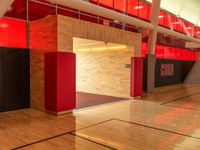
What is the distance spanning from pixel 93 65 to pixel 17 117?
228 inches

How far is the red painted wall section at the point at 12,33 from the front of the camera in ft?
23.5

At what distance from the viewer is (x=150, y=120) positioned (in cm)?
610

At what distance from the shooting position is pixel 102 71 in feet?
35.8

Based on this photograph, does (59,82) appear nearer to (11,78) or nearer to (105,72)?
(11,78)

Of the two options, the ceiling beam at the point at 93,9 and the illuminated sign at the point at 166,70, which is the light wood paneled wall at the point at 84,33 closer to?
the ceiling beam at the point at 93,9

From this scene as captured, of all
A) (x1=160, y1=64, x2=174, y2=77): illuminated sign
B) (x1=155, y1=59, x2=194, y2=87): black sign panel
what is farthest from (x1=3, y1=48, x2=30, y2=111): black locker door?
(x1=160, y1=64, x2=174, y2=77): illuminated sign

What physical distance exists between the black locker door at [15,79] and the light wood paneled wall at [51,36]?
0.26 metres

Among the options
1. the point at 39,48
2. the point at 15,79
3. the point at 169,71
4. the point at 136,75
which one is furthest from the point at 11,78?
the point at 169,71

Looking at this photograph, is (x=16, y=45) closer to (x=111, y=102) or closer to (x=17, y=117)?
(x=17, y=117)

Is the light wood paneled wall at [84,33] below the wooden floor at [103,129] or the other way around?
the other way around

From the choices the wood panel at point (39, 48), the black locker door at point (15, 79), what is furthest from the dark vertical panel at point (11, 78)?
the wood panel at point (39, 48)

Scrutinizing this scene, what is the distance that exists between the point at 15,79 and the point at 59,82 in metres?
1.77

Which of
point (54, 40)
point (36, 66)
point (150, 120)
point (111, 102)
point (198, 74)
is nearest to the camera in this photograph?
point (150, 120)

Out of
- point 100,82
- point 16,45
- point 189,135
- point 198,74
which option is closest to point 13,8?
point 16,45
